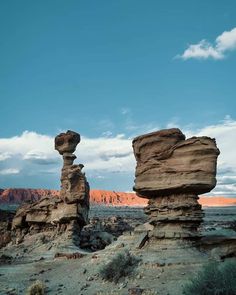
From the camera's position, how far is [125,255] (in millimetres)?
17500

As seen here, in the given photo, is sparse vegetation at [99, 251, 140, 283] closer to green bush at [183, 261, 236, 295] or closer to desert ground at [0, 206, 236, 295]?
desert ground at [0, 206, 236, 295]

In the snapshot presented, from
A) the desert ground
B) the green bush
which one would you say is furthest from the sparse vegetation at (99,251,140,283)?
the green bush

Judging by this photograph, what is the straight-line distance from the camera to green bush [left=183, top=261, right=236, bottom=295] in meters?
12.5

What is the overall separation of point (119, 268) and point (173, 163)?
5137 millimetres

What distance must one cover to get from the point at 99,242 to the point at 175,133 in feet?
45.7

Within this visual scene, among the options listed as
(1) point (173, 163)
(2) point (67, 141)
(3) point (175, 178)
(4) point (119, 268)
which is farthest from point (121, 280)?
(2) point (67, 141)

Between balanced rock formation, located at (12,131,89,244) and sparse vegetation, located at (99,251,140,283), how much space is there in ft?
35.7

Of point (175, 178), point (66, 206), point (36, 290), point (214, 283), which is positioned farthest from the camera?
point (66, 206)

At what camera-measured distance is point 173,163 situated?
1812 centimetres

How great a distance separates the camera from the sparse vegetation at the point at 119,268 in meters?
A: 16.0

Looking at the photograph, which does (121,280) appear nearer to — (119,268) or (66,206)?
(119,268)

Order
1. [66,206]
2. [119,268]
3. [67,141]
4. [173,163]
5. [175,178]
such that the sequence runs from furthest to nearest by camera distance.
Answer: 1. [67,141]
2. [66,206]
3. [173,163]
4. [175,178]
5. [119,268]

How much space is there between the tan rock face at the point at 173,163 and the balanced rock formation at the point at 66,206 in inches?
376

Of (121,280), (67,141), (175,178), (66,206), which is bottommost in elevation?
(121,280)
